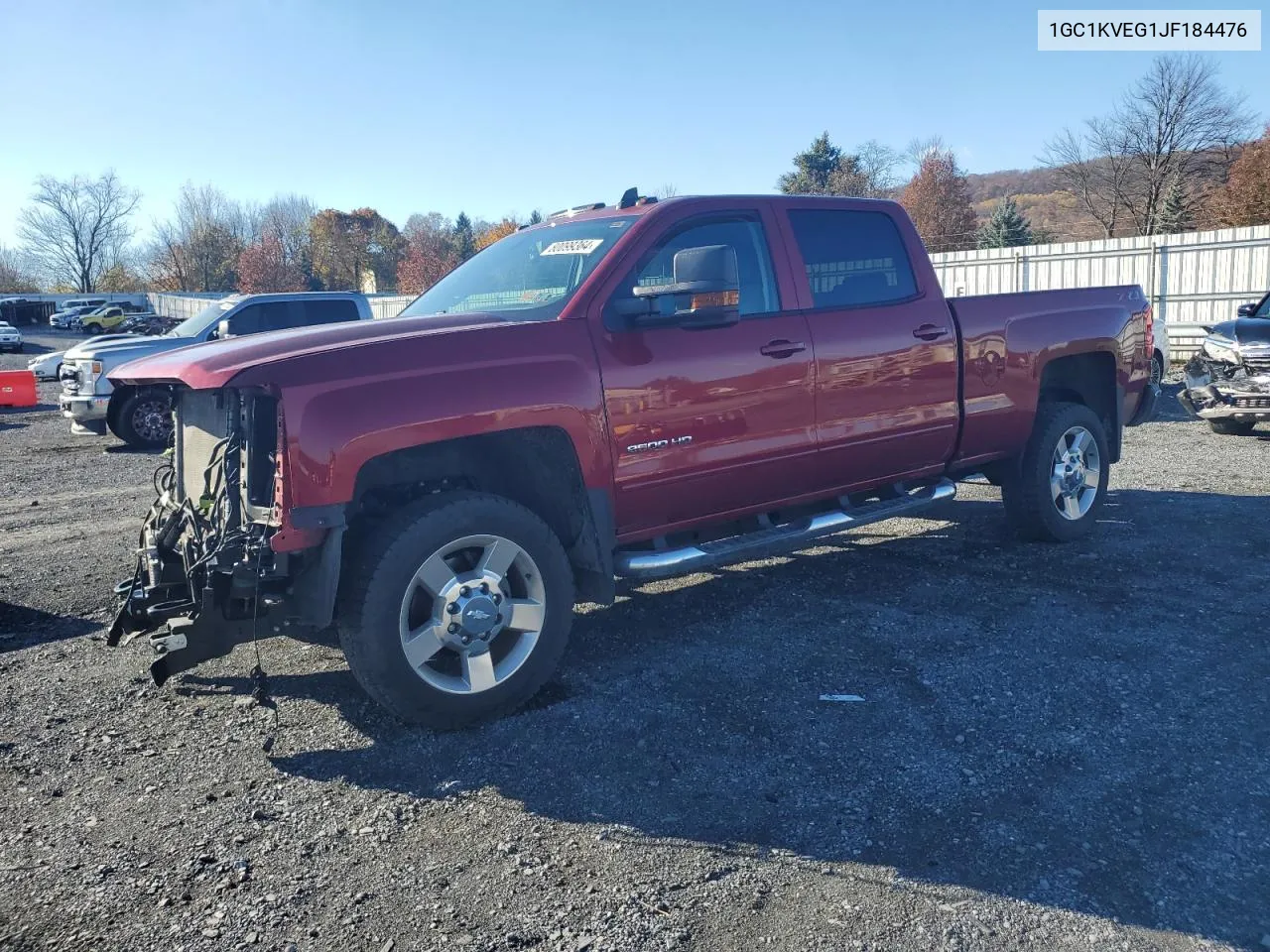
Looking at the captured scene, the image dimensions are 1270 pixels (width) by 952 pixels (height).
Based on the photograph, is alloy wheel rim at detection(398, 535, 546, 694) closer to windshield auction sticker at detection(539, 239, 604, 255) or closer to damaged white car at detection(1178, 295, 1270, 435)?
windshield auction sticker at detection(539, 239, 604, 255)

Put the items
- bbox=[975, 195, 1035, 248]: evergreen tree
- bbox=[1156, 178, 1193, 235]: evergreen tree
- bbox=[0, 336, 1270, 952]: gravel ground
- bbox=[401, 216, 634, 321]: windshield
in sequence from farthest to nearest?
1. bbox=[975, 195, 1035, 248]: evergreen tree
2. bbox=[1156, 178, 1193, 235]: evergreen tree
3. bbox=[401, 216, 634, 321]: windshield
4. bbox=[0, 336, 1270, 952]: gravel ground

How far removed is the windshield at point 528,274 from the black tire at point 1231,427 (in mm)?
9178

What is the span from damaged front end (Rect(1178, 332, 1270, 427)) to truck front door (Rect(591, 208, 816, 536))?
7.61 meters

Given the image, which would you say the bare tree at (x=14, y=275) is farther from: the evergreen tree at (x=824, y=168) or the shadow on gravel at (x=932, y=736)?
the shadow on gravel at (x=932, y=736)

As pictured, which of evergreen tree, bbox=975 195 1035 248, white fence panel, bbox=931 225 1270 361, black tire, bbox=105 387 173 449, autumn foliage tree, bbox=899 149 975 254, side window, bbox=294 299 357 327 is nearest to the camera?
black tire, bbox=105 387 173 449

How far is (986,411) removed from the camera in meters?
5.97

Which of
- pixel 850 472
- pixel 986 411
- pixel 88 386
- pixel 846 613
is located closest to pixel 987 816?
pixel 846 613

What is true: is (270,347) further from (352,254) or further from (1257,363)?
(352,254)

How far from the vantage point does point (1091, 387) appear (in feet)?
22.8

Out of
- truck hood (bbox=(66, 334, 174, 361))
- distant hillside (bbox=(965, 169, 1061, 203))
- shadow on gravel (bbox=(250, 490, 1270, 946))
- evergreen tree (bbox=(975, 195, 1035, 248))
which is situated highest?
distant hillside (bbox=(965, 169, 1061, 203))

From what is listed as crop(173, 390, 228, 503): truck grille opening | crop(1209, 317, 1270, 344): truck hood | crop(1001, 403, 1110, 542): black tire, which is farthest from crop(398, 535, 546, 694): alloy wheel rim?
crop(1209, 317, 1270, 344): truck hood

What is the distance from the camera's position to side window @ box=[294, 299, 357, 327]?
522 inches

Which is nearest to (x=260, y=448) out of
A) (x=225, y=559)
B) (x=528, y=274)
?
(x=225, y=559)

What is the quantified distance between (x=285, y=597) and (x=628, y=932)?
71.9 inches
